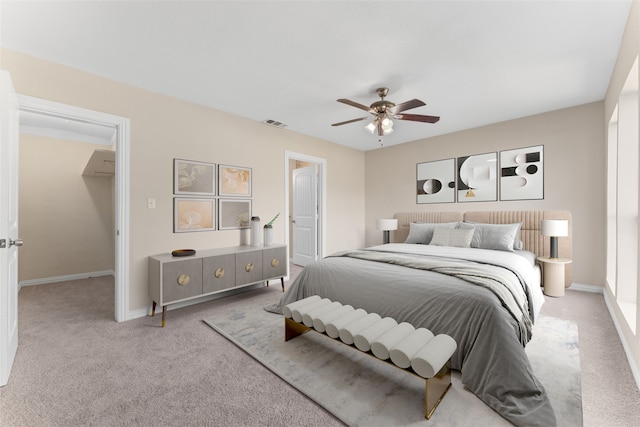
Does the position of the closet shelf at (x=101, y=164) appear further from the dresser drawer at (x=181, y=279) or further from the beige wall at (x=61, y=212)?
the dresser drawer at (x=181, y=279)

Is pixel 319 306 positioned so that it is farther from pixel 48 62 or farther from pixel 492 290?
pixel 48 62

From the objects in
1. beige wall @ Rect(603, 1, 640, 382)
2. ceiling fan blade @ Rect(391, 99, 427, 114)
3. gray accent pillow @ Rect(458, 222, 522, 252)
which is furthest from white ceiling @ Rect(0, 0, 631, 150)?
gray accent pillow @ Rect(458, 222, 522, 252)

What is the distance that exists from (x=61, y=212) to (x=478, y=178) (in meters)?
6.82

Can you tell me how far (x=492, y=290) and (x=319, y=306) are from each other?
4.13 feet

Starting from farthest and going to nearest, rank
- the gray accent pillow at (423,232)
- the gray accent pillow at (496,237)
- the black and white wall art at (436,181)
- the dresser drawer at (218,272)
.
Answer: the black and white wall art at (436,181)
the gray accent pillow at (423,232)
the gray accent pillow at (496,237)
the dresser drawer at (218,272)

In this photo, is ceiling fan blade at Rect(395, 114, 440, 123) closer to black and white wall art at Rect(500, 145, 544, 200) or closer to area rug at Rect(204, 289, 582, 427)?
black and white wall art at Rect(500, 145, 544, 200)

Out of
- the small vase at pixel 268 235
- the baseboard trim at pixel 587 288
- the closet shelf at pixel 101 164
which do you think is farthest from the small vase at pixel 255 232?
the baseboard trim at pixel 587 288

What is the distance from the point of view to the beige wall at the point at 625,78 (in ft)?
5.90

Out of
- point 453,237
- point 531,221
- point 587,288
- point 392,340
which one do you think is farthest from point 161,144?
point 587,288

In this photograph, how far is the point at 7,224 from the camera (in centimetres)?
185

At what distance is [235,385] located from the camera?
1.80m

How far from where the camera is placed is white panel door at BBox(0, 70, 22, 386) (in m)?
1.78

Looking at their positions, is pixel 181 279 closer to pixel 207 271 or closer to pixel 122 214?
pixel 207 271

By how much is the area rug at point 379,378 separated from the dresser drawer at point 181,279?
1.59 ft
